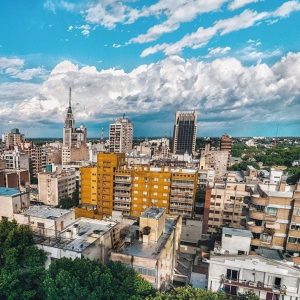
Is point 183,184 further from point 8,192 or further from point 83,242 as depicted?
point 8,192

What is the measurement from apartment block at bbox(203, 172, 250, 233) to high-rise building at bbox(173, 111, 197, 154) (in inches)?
5110

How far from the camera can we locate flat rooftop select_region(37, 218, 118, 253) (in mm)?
27281

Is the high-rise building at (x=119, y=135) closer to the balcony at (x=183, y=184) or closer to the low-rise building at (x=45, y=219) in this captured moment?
the balcony at (x=183, y=184)

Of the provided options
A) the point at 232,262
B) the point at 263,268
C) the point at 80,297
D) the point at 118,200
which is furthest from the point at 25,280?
the point at 118,200

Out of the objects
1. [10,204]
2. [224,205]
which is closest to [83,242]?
[10,204]

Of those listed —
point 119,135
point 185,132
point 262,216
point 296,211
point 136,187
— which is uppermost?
point 185,132

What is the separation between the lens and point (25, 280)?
24484 mm

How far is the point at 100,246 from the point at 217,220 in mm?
31860

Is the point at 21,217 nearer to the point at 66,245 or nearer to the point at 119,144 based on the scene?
the point at 66,245

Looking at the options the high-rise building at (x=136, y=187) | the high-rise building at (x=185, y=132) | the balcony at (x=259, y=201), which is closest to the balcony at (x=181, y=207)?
the high-rise building at (x=136, y=187)

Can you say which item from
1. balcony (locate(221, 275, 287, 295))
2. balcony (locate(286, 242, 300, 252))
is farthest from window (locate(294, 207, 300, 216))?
balcony (locate(221, 275, 287, 295))

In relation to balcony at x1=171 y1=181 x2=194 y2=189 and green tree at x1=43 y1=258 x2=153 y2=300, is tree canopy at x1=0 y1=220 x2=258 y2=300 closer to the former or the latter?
green tree at x1=43 y1=258 x2=153 y2=300

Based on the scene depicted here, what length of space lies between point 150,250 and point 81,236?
902 centimetres

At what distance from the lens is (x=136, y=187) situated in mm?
59062
